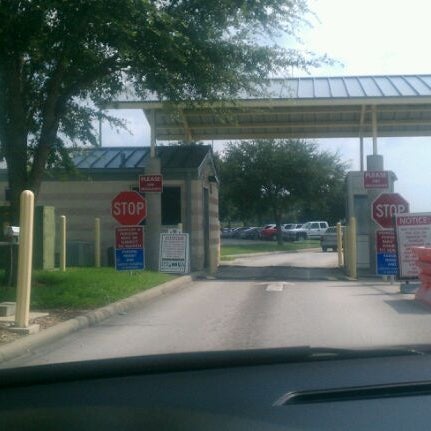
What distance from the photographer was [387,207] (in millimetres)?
19078

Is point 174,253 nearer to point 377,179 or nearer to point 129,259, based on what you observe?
point 129,259

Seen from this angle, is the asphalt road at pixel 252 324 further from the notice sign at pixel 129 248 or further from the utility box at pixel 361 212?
the utility box at pixel 361 212

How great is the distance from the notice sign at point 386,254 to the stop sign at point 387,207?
0.31m

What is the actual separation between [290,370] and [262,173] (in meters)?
44.6

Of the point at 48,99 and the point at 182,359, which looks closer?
the point at 182,359

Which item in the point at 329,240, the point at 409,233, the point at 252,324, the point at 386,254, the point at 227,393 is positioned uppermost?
the point at 409,233

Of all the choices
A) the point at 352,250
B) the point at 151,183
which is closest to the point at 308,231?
the point at 352,250

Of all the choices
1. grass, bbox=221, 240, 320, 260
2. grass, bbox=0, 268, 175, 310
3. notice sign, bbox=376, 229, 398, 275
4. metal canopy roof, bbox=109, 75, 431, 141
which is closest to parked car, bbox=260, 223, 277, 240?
grass, bbox=221, 240, 320, 260

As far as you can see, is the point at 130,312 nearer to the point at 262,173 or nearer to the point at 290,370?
the point at 290,370

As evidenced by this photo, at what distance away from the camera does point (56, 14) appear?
40.8 ft

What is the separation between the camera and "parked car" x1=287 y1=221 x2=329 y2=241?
2491 inches

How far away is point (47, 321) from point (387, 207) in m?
10.9

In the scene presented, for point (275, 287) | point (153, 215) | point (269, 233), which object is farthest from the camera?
point (269, 233)

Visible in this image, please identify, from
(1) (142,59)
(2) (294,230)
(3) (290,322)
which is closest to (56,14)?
(1) (142,59)
